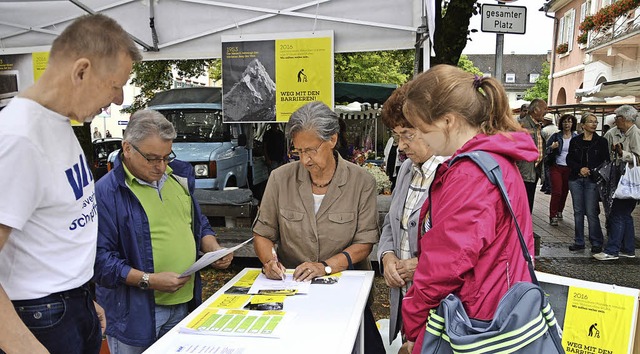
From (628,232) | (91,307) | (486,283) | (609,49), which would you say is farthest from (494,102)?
(609,49)

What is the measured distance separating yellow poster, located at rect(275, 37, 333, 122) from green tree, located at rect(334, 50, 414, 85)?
13.1 m

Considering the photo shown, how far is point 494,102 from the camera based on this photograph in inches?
62.1

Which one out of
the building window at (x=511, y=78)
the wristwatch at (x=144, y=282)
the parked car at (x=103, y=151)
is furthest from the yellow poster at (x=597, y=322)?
the building window at (x=511, y=78)

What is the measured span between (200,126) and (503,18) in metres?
5.67

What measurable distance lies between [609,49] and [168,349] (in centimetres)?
2094

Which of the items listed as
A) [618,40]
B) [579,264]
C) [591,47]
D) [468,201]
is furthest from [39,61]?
[591,47]

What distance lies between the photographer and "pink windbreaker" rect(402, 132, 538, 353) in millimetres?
1439

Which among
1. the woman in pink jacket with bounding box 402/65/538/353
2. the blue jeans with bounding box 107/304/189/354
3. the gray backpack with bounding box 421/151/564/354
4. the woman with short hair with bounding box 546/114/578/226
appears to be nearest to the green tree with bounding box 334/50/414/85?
the woman with short hair with bounding box 546/114/578/226

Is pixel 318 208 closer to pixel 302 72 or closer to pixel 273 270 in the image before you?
pixel 273 270

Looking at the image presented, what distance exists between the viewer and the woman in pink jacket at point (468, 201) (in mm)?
1449

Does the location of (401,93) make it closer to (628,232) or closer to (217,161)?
(628,232)

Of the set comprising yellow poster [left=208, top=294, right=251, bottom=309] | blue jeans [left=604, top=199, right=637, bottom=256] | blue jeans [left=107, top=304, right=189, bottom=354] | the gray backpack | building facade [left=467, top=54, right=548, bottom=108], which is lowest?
blue jeans [left=604, top=199, right=637, bottom=256]

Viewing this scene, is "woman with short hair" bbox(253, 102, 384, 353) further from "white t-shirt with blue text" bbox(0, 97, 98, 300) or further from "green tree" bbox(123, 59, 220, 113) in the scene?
"green tree" bbox(123, 59, 220, 113)

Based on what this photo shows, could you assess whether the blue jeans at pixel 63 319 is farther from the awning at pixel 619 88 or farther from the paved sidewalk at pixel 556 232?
the awning at pixel 619 88
